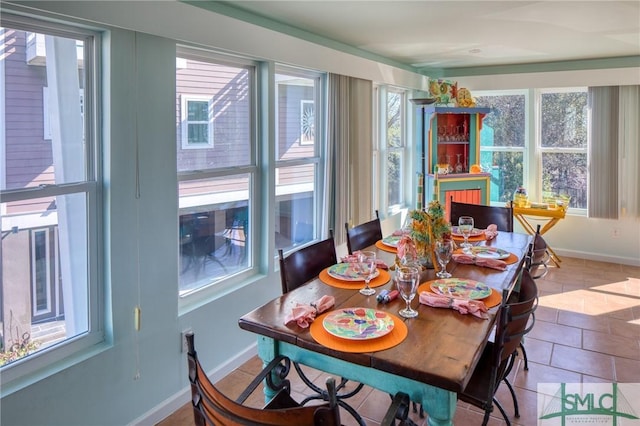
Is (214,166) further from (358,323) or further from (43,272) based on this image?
(358,323)

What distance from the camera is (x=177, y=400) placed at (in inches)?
98.4

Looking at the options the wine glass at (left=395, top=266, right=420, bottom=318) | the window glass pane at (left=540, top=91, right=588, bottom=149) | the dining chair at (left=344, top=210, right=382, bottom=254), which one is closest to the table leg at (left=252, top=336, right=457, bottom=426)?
the wine glass at (left=395, top=266, right=420, bottom=318)

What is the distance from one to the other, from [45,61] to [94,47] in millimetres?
230

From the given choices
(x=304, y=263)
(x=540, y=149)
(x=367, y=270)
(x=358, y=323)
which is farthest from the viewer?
(x=540, y=149)

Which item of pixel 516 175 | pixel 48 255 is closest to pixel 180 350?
pixel 48 255

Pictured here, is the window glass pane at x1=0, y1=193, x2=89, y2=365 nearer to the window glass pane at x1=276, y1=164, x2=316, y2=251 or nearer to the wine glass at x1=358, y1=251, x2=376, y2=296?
the wine glass at x1=358, y1=251, x2=376, y2=296

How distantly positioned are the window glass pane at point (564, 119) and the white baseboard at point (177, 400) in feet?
15.4

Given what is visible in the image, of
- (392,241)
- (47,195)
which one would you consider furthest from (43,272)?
(392,241)

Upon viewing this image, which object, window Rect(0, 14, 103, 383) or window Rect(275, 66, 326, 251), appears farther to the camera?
window Rect(275, 66, 326, 251)

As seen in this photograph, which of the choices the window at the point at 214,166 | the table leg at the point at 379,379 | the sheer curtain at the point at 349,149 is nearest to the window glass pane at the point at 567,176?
the sheer curtain at the point at 349,149

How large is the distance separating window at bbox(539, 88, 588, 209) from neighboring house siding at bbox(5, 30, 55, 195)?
553 centimetres

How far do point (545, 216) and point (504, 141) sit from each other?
3.95 feet

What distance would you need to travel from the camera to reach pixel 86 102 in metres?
2.05

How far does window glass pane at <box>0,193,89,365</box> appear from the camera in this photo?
183 cm
